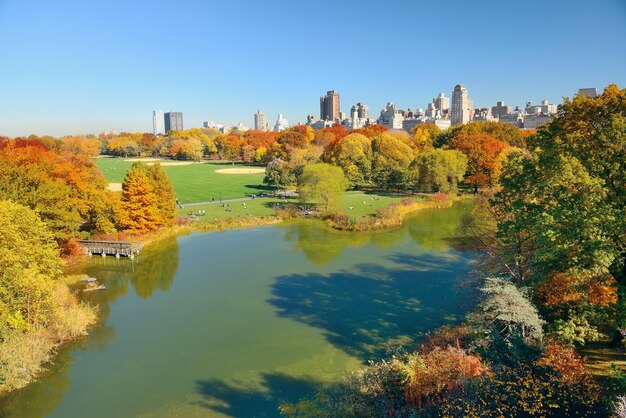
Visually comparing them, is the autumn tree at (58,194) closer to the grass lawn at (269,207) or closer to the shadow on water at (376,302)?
the grass lawn at (269,207)

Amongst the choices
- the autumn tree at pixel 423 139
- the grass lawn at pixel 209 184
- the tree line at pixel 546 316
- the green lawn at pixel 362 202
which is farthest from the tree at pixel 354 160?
the tree line at pixel 546 316

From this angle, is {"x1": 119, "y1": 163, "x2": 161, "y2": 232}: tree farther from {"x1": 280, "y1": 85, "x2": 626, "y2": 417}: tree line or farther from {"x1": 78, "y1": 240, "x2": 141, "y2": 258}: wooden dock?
{"x1": 280, "y1": 85, "x2": 626, "y2": 417}: tree line

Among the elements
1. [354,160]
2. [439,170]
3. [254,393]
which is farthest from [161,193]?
[439,170]

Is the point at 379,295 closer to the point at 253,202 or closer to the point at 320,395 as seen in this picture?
the point at 320,395

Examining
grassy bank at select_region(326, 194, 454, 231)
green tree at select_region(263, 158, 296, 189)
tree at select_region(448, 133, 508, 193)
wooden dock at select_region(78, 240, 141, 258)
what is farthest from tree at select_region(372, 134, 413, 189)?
wooden dock at select_region(78, 240, 141, 258)

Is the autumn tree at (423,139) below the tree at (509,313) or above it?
above

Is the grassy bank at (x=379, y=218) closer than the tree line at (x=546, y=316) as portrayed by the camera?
No
